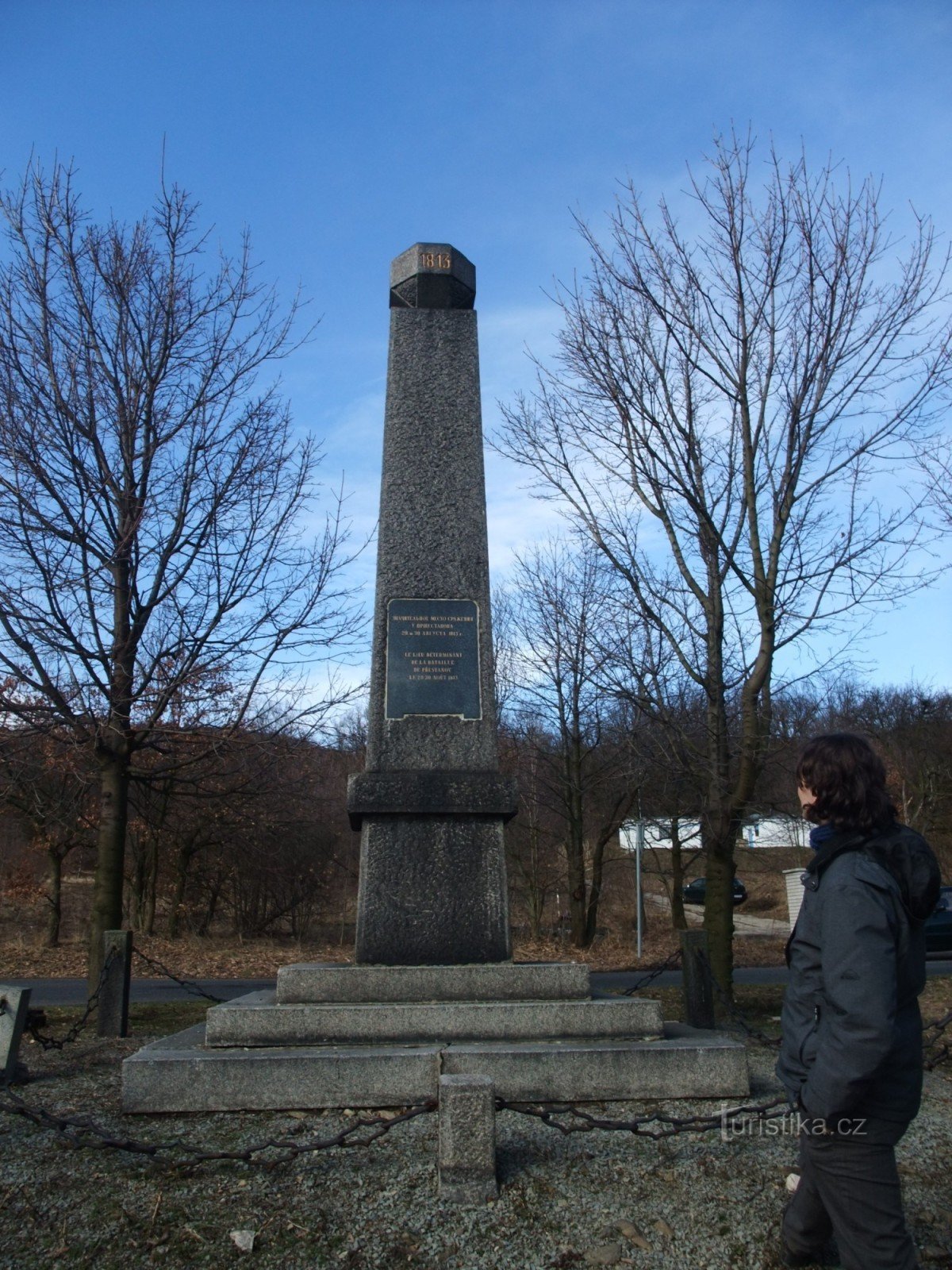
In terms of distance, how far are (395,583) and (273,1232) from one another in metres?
3.93

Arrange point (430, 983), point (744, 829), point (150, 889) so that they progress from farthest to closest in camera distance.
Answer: point (150, 889) → point (744, 829) → point (430, 983)

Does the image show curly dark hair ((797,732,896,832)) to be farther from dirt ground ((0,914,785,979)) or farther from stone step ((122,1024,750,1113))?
dirt ground ((0,914,785,979))

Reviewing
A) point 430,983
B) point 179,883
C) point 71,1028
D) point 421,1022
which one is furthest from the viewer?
point 179,883

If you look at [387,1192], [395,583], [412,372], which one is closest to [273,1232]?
[387,1192]

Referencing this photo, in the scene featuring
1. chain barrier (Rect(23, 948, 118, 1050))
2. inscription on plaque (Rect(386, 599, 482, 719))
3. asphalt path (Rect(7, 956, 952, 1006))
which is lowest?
asphalt path (Rect(7, 956, 952, 1006))

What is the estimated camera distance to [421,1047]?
15.1ft

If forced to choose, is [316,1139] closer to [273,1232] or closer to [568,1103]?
[273,1232]

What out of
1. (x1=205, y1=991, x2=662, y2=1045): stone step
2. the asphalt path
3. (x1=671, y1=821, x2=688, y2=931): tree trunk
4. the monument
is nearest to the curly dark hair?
the monument

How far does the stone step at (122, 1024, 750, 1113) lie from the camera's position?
4.32 m

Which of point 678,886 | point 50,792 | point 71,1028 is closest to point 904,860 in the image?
point 71,1028

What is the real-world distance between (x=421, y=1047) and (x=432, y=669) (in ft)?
7.78

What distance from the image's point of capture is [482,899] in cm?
566

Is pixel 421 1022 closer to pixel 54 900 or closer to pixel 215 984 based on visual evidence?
pixel 215 984

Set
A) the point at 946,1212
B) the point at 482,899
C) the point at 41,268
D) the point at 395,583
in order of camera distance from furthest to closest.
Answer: the point at 41,268 < the point at 395,583 < the point at 482,899 < the point at 946,1212
